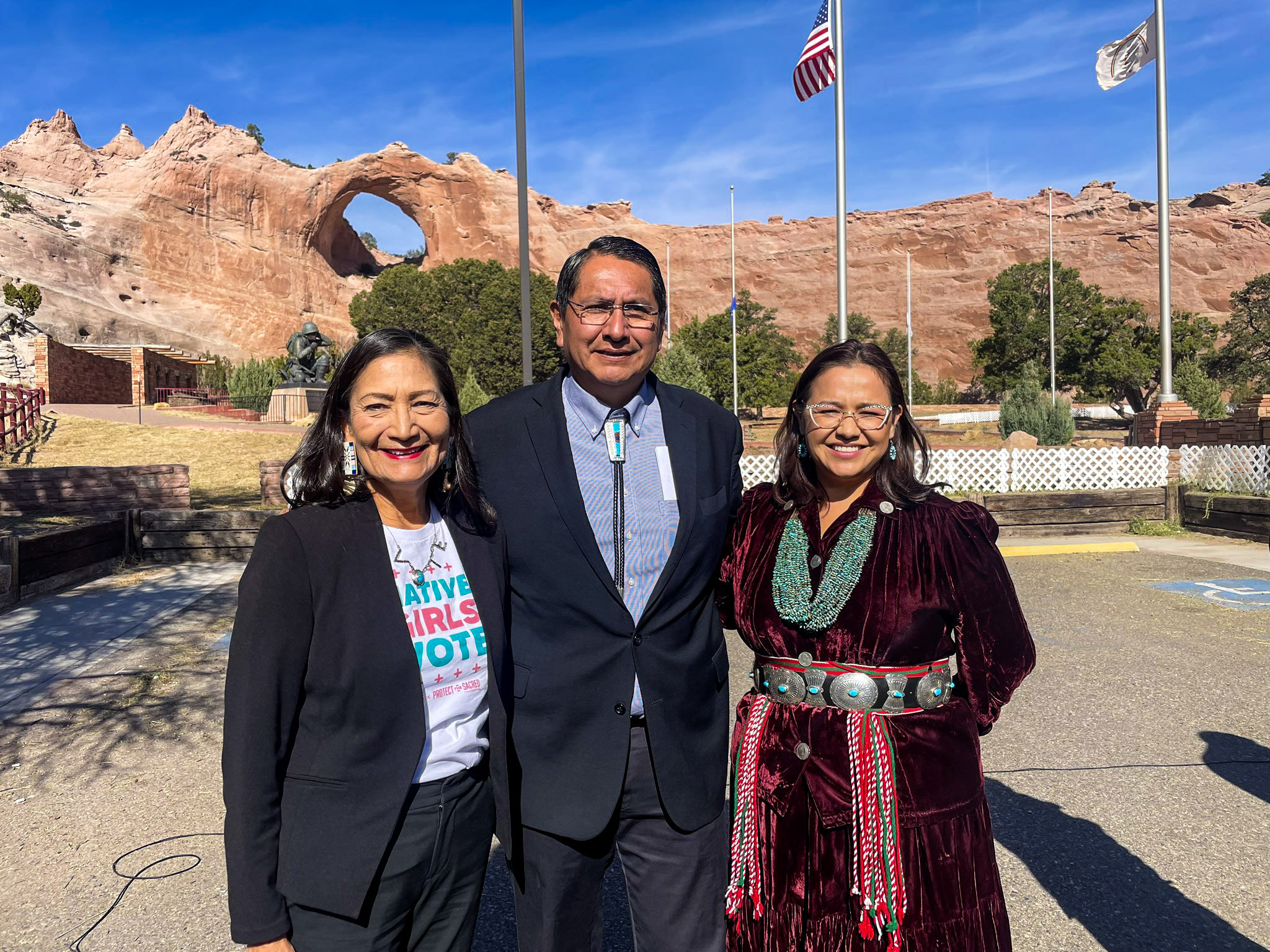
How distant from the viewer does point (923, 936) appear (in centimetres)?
183

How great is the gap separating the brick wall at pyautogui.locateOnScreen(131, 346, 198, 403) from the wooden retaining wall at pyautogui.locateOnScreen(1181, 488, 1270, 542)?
38.1 metres

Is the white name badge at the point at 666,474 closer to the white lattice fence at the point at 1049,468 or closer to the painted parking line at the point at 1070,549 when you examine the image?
the painted parking line at the point at 1070,549

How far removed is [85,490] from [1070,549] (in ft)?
42.5

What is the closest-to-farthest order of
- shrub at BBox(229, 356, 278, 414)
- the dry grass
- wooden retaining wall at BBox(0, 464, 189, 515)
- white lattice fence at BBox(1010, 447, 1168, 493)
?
wooden retaining wall at BBox(0, 464, 189, 515)
white lattice fence at BBox(1010, 447, 1168, 493)
the dry grass
shrub at BBox(229, 356, 278, 414)

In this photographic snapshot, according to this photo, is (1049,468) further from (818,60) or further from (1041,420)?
(1041,420)

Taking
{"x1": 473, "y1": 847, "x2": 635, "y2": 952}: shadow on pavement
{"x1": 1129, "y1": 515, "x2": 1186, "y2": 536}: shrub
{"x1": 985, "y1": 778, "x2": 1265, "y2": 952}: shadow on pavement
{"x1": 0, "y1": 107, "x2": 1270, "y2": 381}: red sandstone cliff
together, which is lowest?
{"x1": 473, "y1": 847, "x2": 635, "y2": 952}: shadow on pavement

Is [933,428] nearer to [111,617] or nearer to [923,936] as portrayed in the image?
[111,617]

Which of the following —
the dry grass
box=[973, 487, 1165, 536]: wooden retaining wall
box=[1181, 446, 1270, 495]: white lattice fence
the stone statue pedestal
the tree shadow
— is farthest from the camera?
the stone statue pedestal

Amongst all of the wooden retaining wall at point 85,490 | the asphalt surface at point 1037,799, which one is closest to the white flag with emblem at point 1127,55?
the asphalt surface at point 1037,799

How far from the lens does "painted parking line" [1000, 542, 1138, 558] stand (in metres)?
10.4

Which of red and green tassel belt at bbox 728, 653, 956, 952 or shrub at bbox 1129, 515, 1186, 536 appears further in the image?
shrub at bbox 1129, 515, 1186, 536

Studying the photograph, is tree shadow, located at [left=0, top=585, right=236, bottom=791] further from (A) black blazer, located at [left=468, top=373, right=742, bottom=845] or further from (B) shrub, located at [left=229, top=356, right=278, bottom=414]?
(B) shrub, located at [left=229, top=356, right=278, bottom=414]

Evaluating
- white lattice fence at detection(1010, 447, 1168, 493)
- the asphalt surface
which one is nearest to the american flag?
white lattice fence at detection(1010, 447, 1168, 493)

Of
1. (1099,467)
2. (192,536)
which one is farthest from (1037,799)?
(1099,467)
